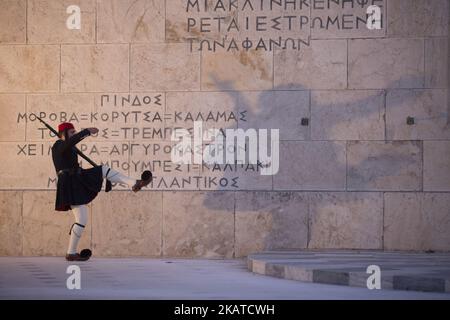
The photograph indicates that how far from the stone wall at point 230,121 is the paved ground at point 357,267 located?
0.78 m

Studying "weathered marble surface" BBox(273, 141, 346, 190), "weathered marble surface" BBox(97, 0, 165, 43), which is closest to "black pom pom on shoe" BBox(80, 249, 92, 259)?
"weathered marble surface" BBox(273, 141, 346, 190)

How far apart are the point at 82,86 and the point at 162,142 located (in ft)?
5.13

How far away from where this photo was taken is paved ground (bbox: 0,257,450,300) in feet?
34.1

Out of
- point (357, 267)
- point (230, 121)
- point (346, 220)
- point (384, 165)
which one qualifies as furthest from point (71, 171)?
point (384, 165)

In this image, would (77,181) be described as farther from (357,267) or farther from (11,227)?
(357,267)

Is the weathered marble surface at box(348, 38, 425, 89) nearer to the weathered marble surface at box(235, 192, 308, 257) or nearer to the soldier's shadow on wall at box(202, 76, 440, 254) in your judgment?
the soldier's shadow on wall at box(202, 76, 440, 254)

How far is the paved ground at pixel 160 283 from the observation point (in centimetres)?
1041

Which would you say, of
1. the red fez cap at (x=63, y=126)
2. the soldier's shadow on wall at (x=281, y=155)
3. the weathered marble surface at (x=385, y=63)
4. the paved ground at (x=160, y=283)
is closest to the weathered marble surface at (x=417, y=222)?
the soldier's shadow on wall at (x=281, y=155)

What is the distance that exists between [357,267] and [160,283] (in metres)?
2.43

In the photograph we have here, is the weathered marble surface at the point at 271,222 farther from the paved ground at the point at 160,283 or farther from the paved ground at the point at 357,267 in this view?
the paved ground at the point at 160,283

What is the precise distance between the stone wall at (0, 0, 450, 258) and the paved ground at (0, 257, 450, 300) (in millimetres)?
1016

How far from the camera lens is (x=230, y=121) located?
15953 millimetres
